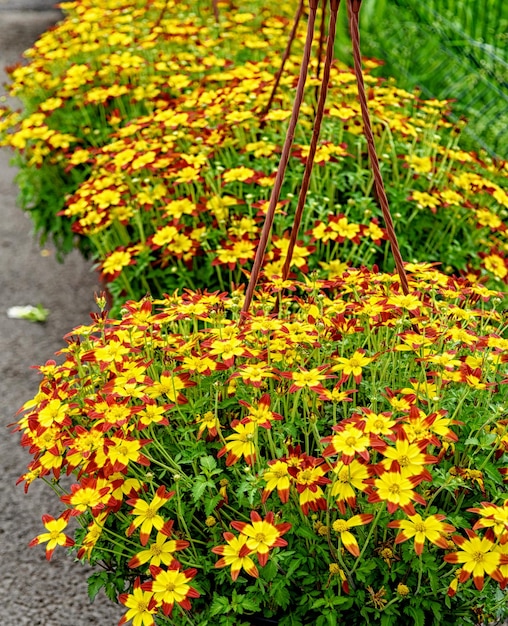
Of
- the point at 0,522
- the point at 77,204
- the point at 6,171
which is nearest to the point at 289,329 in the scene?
the point at 77,204

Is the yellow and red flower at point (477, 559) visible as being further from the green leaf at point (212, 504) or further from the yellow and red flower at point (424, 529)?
the green leaf at point (212, 504)

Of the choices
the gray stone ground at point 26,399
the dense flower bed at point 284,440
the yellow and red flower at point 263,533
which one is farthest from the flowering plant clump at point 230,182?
the yellow and red flower at point 263,533

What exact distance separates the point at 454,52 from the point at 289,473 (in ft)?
8.89

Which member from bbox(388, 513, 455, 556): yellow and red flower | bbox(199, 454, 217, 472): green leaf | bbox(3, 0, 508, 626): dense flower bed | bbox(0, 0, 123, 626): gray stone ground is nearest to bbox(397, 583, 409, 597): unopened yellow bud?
bbox(3, 0, 508, 626): dense flower bed

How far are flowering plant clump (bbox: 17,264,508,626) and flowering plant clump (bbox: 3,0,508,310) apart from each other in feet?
1.89

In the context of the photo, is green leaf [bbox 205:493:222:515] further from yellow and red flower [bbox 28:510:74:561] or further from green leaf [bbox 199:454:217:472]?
yellow and red flower [bbox 28:510:74:561]

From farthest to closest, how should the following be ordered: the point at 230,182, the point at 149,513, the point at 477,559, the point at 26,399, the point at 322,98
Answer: the point at 26,399 < the point at 230,182 < the point at 322,98 < the point at 149,513 < the point at 477,559

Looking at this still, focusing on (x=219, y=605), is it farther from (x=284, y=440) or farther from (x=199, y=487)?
(x=284, y=440)

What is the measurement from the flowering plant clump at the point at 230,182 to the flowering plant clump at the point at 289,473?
0.57m

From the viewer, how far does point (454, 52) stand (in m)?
3.24

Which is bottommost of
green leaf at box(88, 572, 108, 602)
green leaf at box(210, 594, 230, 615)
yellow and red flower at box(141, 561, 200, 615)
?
green leaf at box(88, 572, 108, 602)

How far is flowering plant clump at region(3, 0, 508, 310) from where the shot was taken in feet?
6.75

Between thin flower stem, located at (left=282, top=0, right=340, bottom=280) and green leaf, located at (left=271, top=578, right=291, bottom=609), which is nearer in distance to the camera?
green leaf, located at (left=271, top=578, right=291, bottom=609)

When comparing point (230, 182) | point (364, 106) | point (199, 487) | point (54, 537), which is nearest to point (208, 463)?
point (199, 487)
